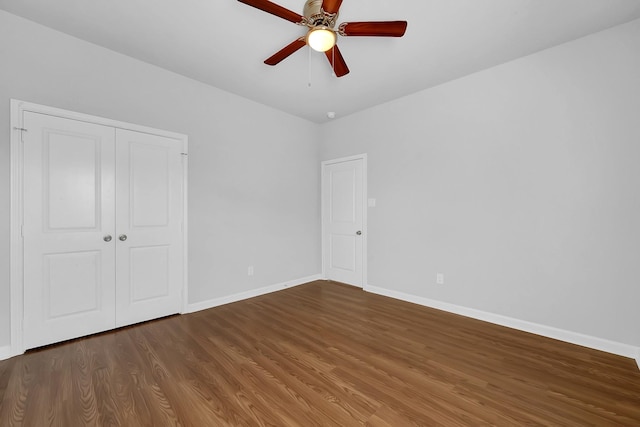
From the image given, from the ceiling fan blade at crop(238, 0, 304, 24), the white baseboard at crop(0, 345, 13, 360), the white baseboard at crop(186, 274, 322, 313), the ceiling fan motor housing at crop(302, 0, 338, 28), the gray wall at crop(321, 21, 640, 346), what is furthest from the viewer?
the white baseboard at crop(186, 274, 322, 313)

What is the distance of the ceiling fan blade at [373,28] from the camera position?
1876 mm

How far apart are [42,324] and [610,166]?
5340 millimetres

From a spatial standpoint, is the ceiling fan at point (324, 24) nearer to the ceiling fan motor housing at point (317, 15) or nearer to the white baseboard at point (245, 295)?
the ceiling fan motor housing at point (317, 15)

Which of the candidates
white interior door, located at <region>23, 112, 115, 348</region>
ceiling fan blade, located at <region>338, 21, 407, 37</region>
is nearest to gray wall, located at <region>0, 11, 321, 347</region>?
white interior door, located at <region>23, 112, 115, 348</region>

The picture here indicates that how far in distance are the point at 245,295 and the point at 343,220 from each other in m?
1.99

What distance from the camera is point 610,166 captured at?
2381mm

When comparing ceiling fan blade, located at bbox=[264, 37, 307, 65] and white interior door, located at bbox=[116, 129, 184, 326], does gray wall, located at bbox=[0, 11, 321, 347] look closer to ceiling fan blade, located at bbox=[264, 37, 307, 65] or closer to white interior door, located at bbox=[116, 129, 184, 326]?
white interior door, located at bbox=[116, 129, 184, 326]

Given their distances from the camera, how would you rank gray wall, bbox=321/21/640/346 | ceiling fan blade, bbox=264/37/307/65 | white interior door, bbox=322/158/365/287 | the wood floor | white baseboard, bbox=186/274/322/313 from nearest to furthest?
the wood floor < ceiling fan blade, bbox=264/37/307/65 < gray wall, bbox=321/21/640/346 < white baseboard, bbox=186/274/322/313 < white interior door, bbox=322/158/365/287

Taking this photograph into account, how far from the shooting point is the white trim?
2.31 meters

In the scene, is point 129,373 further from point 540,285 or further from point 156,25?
point 540,285

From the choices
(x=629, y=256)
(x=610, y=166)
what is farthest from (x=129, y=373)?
(x=610, y=166)

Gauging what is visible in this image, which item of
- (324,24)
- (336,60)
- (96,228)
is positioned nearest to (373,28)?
(324,24)

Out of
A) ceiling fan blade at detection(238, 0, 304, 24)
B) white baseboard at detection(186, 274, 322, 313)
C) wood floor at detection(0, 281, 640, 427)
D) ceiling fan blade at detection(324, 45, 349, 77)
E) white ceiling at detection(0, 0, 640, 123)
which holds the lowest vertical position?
wood floor at detection(0, 281, 640, 427)

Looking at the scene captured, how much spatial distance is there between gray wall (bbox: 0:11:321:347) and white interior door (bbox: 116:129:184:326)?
6.9 inches
